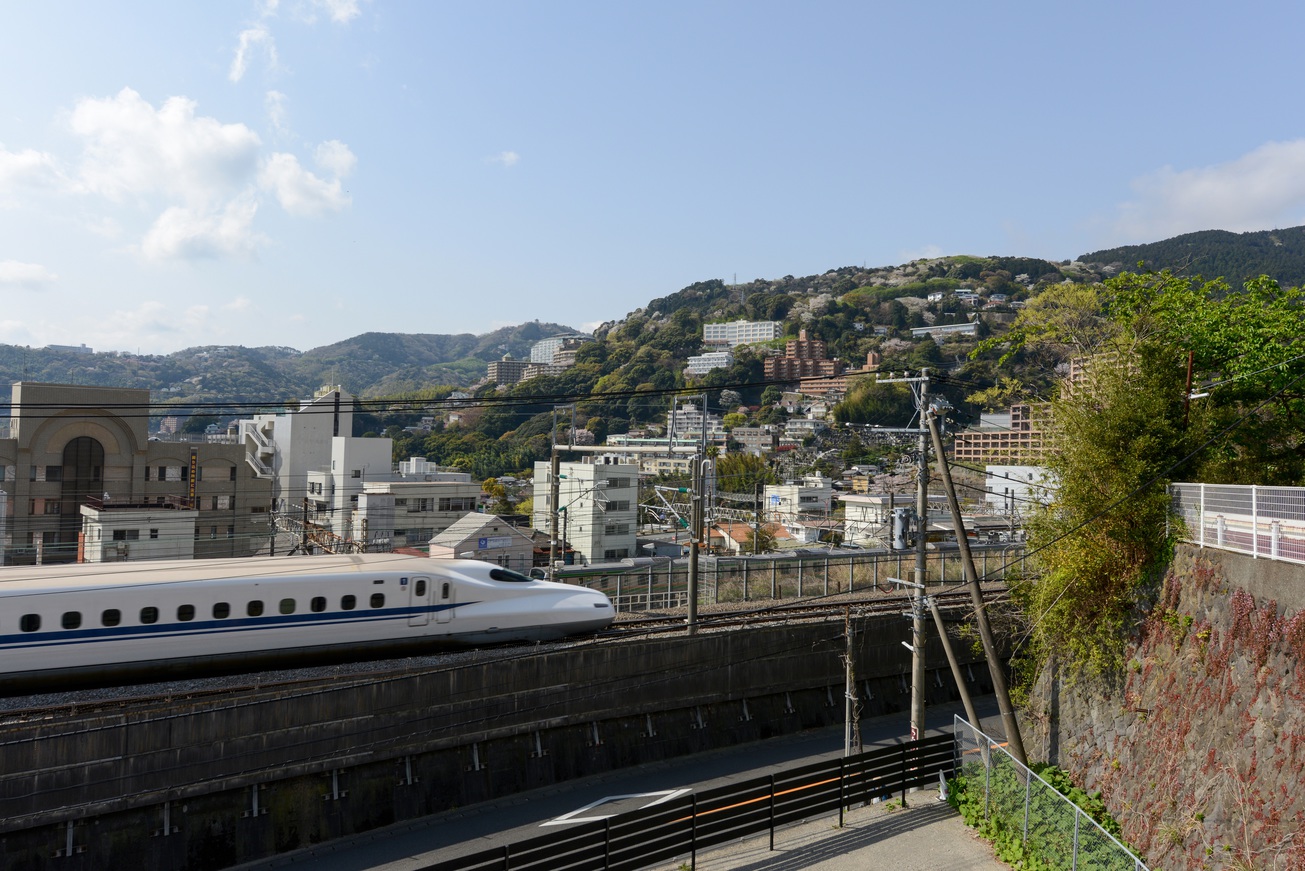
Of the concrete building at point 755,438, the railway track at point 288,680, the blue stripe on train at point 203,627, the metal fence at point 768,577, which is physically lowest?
the railway track at point 288,680

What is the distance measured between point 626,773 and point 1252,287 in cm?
1995

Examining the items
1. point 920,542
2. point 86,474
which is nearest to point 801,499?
point 86,474

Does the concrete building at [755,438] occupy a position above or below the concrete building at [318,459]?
above

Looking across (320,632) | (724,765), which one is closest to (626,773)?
(724,765)

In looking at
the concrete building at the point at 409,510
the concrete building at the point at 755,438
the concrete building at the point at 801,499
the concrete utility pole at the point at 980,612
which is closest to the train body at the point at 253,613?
the concrete utility pole at the point at 980,612

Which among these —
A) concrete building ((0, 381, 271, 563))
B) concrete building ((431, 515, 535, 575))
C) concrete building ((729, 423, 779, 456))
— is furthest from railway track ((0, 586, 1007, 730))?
concrete building ((729, 423, 779, 456))

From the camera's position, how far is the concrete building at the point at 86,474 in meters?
41.1

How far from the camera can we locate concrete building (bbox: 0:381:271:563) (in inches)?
1618

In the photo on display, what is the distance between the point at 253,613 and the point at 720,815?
448 inches

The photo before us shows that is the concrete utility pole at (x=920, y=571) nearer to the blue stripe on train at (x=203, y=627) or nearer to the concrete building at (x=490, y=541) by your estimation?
the blue stripe on train at (x=203, y=627)

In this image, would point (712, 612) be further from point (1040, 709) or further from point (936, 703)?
point (1040, 709)

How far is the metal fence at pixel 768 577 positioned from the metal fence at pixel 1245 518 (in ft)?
39.2

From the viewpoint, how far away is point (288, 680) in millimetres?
18203

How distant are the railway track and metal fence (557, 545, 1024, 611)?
3.12 m
